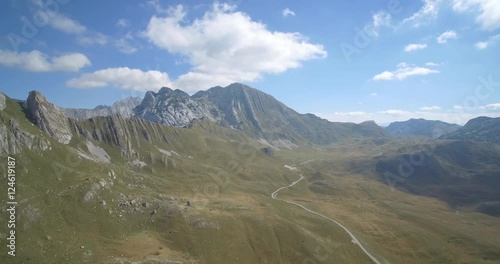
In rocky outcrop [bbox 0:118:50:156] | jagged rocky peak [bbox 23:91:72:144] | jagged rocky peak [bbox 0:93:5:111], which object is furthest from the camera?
jagged rocky peak [bbox 23:91:72:144]

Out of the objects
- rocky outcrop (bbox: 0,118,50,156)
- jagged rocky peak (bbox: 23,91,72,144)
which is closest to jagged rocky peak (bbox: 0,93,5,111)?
jagged rocky peak (bbox: 23,91,72,144)

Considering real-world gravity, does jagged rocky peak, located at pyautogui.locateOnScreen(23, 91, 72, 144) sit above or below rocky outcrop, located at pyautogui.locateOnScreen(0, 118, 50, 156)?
above

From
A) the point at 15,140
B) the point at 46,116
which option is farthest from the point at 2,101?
the point at 15,140

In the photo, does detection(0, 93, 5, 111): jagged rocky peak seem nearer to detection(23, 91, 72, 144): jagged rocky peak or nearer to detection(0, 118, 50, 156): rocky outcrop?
detection(23, 91, 72, 144): jagged rocky peak

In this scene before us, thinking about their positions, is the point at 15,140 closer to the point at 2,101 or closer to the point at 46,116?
the point at 2,101

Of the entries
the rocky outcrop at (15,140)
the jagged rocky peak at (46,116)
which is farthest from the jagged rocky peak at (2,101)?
the rocky outcrop at (15,140)

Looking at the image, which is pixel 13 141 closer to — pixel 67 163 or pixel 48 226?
pixel 67 163

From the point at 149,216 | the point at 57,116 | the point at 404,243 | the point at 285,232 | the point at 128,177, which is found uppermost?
the point at 57,116

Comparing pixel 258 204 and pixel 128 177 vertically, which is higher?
pixel 128 177

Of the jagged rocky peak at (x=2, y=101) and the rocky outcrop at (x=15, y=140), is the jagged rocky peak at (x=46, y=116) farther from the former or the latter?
the rocky outcrop at (x=15, y=140)

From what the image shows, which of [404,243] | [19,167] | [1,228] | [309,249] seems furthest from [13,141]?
[404,243]
